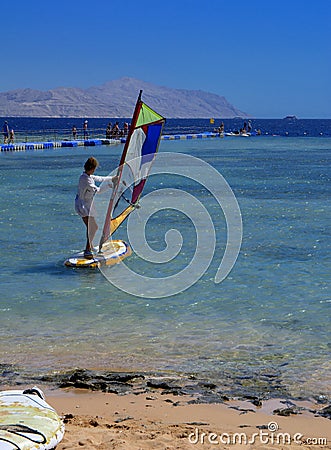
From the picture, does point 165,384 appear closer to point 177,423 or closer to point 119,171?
point 177,423

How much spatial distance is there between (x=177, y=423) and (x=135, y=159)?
→ 282 inches

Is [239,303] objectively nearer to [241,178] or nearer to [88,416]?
[88,416]

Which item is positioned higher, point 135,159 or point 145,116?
point 145,116

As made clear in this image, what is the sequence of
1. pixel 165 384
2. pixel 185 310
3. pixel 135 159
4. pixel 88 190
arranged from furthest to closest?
pixel 135 159 < pixel 88 190 < pixel 185 310 < pixel 165 384

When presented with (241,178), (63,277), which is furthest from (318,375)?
(241,178)

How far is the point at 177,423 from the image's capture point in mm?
6008

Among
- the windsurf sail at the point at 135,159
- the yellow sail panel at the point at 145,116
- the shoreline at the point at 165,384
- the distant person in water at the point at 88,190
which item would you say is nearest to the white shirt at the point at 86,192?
the distant person in water at the point at 88,190

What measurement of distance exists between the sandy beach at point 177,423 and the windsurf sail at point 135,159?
5687mm

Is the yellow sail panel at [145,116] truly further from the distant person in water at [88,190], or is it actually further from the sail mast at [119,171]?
the distant person in water at [88,190]

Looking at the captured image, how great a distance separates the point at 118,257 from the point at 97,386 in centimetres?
567

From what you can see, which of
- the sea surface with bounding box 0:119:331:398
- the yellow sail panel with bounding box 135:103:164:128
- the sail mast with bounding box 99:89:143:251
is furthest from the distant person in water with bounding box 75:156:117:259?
the yellow sail panel with bounding box 135:103:164:128

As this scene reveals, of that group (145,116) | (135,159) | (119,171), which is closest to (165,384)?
(119,171)

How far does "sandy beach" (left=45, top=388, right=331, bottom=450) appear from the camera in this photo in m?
5.51

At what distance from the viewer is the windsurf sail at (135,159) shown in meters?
12.0
